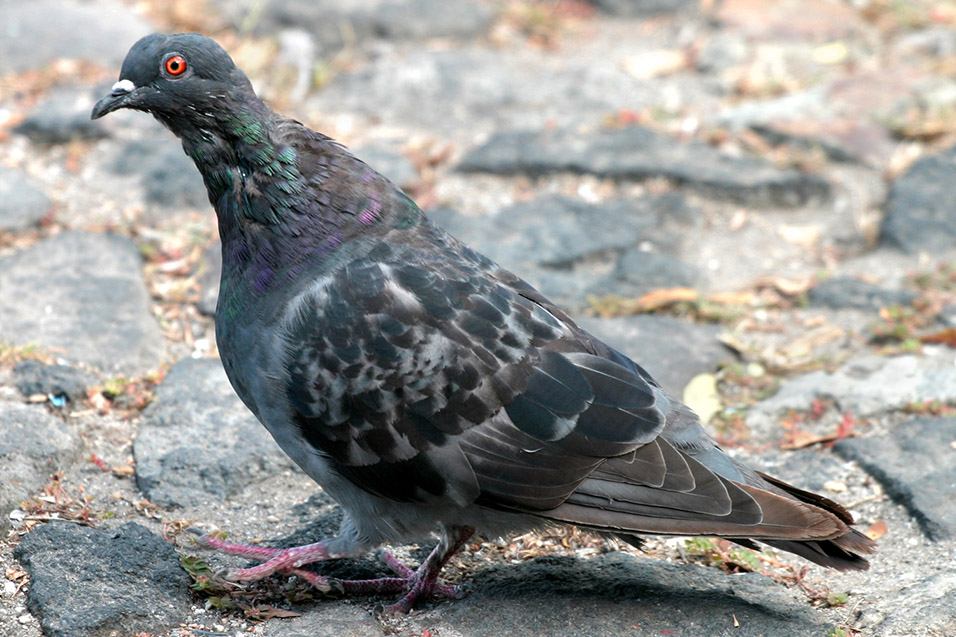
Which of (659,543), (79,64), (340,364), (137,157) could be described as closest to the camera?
(340,364)

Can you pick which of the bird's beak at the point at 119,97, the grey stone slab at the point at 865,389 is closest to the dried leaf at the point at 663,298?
the grey stone slab at the point at 865,389

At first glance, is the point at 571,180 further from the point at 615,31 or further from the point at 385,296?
the point at 385,296

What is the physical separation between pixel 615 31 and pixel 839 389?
4118mm

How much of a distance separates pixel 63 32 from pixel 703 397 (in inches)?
188

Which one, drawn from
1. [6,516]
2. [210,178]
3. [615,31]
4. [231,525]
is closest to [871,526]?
[231,525]

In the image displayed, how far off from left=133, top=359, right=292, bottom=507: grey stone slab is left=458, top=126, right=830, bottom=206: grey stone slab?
2.41 metres

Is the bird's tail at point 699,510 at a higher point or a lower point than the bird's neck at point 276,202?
lower

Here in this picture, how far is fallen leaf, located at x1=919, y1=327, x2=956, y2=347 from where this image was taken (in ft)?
16.1

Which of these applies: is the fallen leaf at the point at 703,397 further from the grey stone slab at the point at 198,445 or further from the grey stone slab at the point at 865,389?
the grey stone slab at the point at 198,445

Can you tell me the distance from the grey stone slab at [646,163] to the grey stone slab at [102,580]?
337 centimetres

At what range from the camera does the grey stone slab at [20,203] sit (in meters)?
5.35

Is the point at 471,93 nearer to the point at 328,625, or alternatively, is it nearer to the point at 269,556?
the point at 269,556

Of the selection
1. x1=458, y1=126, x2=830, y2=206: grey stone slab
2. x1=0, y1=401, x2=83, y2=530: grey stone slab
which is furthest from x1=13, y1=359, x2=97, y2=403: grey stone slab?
x1=458, y1=126, x2=830, y2=206: grey stone slab

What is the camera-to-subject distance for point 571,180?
6.24 meters
